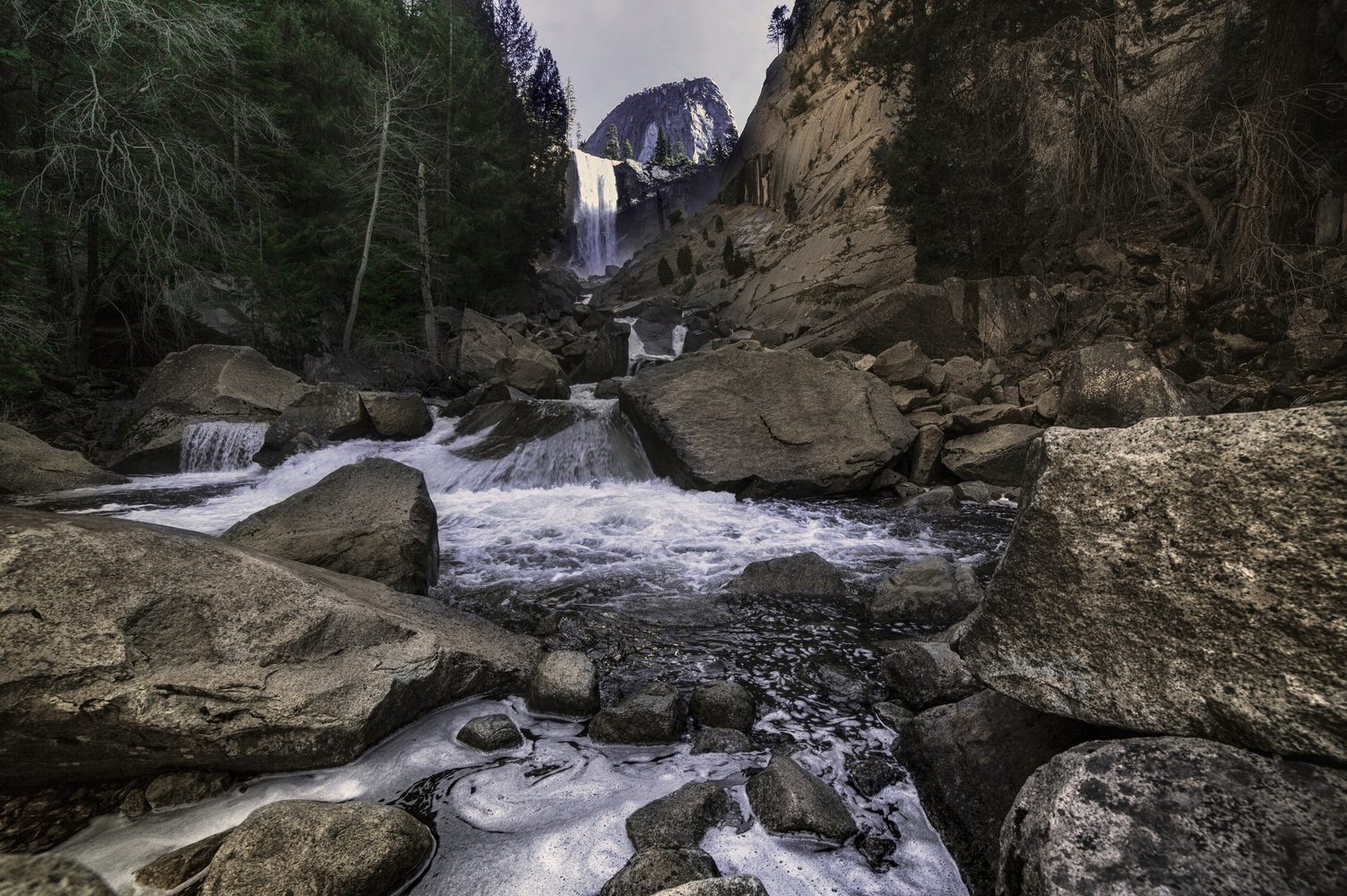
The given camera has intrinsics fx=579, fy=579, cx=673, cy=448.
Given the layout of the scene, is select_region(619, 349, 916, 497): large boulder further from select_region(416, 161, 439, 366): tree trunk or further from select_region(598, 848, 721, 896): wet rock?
select_region(416, 161, 439, 366): tree trunk

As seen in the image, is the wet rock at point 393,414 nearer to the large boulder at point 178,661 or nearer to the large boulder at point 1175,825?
the large boulder at point 178,661

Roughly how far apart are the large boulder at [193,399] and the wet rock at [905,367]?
11483 mm

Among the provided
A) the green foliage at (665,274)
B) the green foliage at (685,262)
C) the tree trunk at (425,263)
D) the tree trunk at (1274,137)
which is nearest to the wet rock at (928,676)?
the tree trunk at (1274,137)

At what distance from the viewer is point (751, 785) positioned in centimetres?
259

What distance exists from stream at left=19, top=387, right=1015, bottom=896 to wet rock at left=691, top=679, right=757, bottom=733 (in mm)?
95

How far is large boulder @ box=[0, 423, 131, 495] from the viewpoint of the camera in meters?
8.06

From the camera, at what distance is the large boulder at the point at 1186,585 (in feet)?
4.71

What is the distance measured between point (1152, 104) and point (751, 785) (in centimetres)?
1044

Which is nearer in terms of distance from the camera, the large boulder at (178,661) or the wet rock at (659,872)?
the wet rock at (659,872)

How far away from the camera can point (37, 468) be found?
8.38 metres

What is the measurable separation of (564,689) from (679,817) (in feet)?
3.73

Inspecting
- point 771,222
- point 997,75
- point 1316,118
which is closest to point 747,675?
point 997,75

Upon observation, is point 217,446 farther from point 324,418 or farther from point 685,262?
point 685,262

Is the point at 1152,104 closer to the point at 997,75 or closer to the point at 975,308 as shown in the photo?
the point at 997,75
